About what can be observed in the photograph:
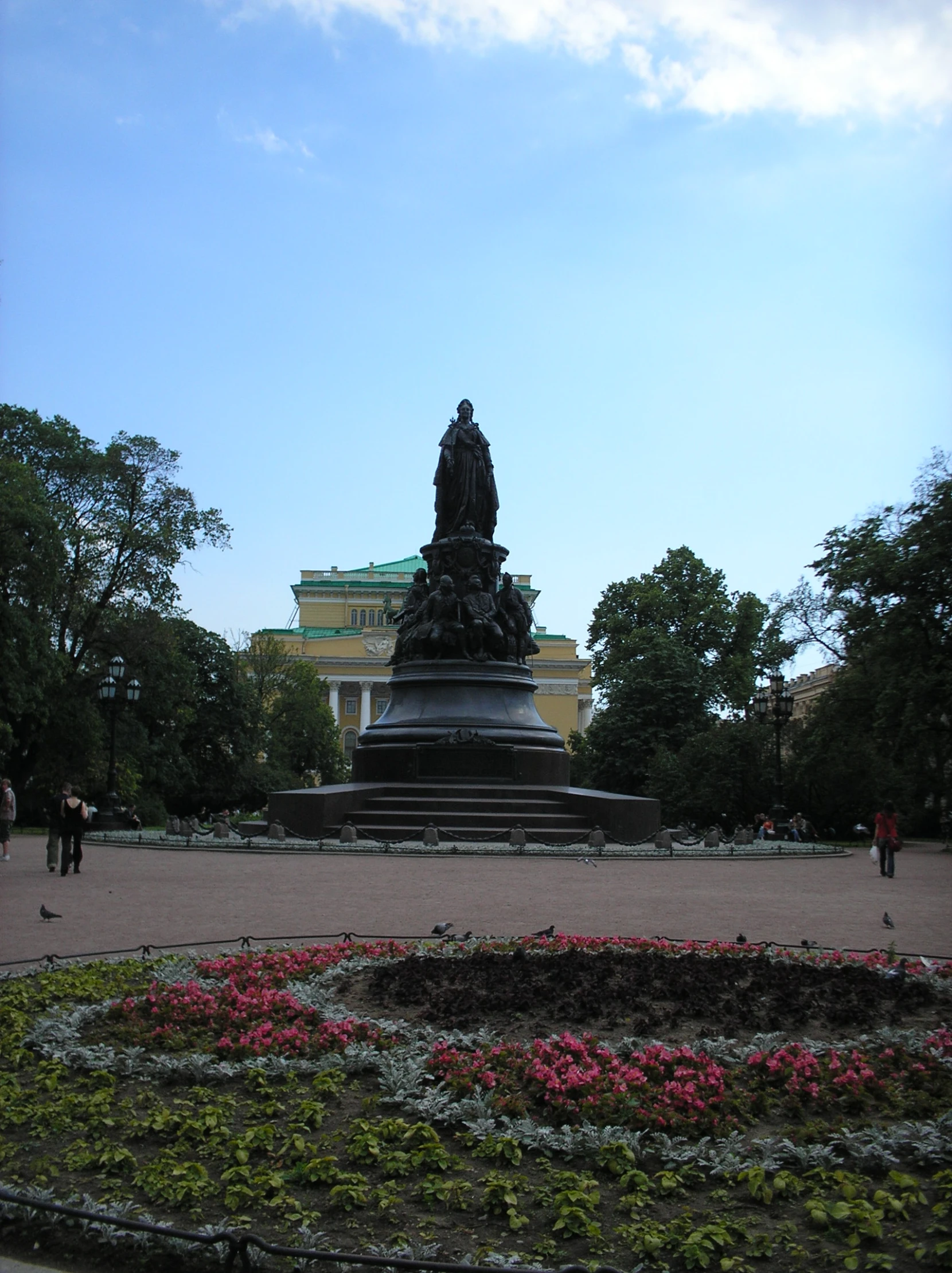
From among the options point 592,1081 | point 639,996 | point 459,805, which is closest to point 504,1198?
point 592,1081

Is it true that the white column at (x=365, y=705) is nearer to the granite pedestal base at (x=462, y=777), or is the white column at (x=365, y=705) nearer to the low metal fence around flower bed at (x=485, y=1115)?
the granite pedestal base at (x=462, y=777)

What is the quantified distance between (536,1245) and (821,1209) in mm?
1127

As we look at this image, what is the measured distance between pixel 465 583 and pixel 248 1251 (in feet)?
89.3

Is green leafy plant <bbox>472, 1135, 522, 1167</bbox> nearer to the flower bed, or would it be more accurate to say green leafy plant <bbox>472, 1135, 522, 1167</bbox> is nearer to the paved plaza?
the flower bed

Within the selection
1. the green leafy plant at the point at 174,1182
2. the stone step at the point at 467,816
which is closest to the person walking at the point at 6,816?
the stone step at the point at 467,816

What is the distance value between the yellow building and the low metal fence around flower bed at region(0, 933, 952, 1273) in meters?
81.7

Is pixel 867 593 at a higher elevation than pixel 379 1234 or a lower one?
higher

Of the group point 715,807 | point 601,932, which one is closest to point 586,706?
point 715,807

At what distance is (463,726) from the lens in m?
27.9

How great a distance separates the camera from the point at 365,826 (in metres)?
25.5

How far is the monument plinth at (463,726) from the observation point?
25719 mm

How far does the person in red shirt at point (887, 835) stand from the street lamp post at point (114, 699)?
18.7 meters

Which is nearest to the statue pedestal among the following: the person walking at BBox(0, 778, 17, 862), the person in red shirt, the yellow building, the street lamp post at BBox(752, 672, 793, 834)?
the street lamp post at BBox(752, 672, 793, 834)

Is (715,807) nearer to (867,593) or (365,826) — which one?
(867,593)
